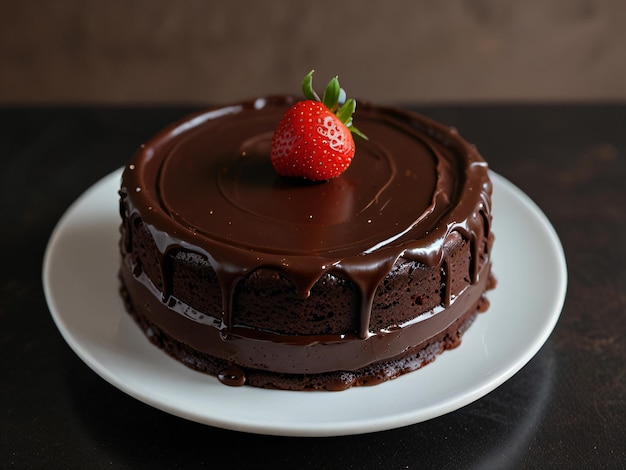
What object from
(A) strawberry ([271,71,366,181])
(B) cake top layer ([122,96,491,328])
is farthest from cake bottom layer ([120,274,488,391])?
(A) strawberry ([271,71,366,181])

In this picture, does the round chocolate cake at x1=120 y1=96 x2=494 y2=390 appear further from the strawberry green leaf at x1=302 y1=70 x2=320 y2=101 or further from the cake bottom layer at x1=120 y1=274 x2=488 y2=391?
the strawberry green leaf at x1=302 y1=70 x2=320 y2=101

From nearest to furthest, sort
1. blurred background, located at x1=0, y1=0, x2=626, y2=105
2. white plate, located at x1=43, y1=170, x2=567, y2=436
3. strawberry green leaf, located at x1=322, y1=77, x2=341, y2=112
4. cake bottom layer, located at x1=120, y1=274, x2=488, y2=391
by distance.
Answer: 1. white plate, located at x1=43, y1=170, x2=567, y2=436
2. cake bottom layer, located at x1=120, y1=274, x2=488, y2=391
3. strawberry green leaf, located at x1=322, y1=77, x2=341, y2=112
4. blurred background, located at x1=0, y1=0, x2=626, y2=105

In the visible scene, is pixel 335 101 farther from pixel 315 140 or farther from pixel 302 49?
pixel 302 49

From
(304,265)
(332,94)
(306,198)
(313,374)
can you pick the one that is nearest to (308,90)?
(332,94)

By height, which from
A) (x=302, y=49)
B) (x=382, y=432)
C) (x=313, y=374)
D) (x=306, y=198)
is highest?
(x=306, y=198)

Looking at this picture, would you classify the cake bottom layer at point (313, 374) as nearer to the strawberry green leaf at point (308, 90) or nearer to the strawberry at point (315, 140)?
the strawberry at point (315, 140)

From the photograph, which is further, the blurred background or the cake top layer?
the blurred background
